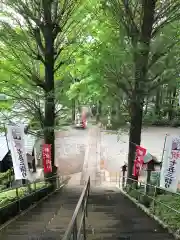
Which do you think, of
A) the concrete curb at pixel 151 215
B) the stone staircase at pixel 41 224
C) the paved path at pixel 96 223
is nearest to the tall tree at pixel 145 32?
the concrete curb at pixel 151 215

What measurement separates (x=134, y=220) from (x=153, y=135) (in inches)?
1021

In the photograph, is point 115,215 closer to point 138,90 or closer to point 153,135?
point 138,90

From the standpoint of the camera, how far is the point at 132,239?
561cm

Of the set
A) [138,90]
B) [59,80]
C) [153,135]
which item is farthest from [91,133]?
[138,90]

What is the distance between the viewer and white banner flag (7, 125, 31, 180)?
9078 mm

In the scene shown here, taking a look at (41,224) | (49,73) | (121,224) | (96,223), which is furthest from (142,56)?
(41,224)

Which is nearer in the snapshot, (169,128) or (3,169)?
(3,169)

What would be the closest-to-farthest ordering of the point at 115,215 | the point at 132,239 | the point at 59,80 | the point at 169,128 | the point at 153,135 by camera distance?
the point at 132,239
the point at 115,215
the point at 59,80
the point at 153,135
the point at 169,128

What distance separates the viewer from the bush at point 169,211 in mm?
6324

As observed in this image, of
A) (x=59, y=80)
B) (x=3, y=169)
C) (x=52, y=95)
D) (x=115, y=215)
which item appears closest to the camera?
(x=115, y=215)

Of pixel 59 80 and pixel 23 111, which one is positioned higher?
pixel 59 80

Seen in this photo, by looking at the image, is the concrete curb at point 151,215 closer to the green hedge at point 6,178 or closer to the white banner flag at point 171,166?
the white banner flag at point 171,166

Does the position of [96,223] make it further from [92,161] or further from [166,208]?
[92,161]

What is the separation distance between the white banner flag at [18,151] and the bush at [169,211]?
13.5 ft
